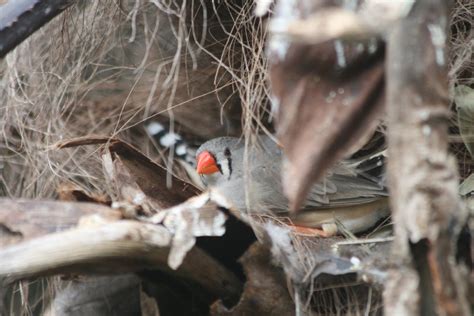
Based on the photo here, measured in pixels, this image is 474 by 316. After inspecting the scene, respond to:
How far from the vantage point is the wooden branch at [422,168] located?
1.46m

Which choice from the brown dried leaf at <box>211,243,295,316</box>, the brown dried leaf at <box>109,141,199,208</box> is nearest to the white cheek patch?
the brown dried leaf at <box>109,141,199,208</box>

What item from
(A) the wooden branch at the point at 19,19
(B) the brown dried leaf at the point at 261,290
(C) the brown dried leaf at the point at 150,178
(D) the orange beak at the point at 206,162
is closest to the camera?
(B) the brown dried leaf at the point at 261,290

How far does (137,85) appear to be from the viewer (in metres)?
3.14

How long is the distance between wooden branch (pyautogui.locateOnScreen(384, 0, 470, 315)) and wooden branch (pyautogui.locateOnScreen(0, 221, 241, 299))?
584 mm

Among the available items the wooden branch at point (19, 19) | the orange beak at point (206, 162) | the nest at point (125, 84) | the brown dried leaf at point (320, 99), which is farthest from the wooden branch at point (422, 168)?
the orange beak at point (206, 162)

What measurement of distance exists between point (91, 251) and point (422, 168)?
72cm

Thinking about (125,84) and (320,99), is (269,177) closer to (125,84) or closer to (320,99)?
(125,84)

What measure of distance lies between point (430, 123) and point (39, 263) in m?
0.84

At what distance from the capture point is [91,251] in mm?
1804

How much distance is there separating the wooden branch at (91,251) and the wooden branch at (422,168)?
0.58 meters

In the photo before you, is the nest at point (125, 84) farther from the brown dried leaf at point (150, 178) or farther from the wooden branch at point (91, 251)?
the wooden branch at point (91, 251)

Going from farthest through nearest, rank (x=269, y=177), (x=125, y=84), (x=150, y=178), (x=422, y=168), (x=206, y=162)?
(x=206, y=162) → (x=125, y=84) → (x=269, y=177) → (x=150, y=178) → (x=422, y=168)

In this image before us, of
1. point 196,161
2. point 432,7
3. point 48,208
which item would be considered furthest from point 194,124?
point 432,7

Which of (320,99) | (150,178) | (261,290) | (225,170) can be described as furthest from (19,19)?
(225,170)
